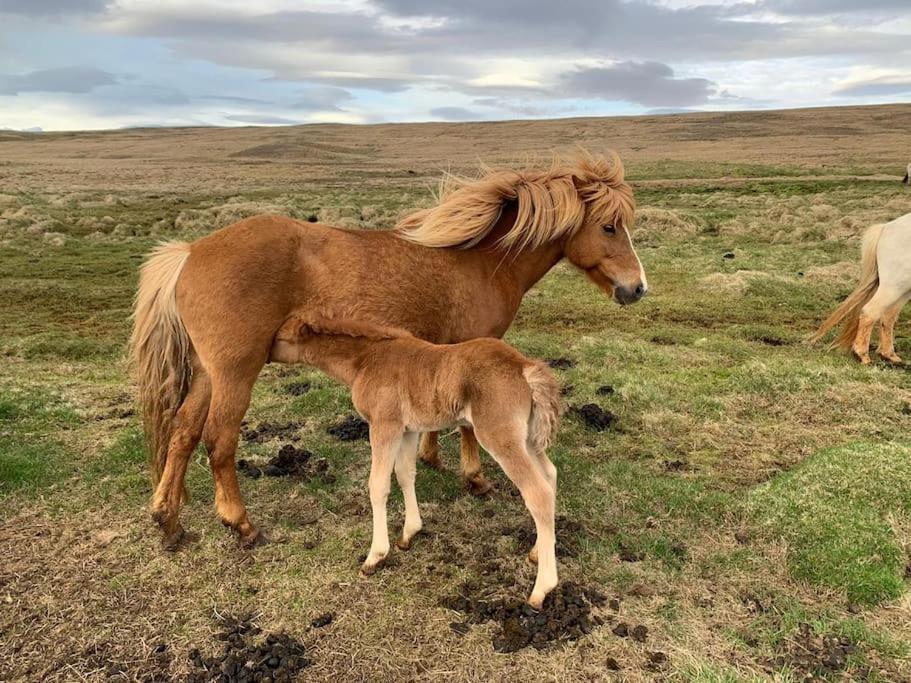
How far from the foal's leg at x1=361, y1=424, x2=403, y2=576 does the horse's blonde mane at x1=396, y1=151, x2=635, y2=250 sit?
163 centimetres

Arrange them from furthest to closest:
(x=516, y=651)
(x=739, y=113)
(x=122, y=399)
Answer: (x=739, y=113) < (x=122, y=399) < (x=516, y=651)

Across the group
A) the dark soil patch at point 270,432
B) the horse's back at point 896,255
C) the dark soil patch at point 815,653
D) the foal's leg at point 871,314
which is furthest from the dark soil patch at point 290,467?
the horse's back at point 896,255

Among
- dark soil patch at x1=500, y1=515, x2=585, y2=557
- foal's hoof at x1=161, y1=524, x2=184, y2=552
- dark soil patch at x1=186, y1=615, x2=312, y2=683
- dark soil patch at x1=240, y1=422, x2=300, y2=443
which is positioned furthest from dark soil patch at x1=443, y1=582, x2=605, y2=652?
dark soil patch at x1=240, y1=422, x2=300, y2=443

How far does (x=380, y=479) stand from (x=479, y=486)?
1.35 meters

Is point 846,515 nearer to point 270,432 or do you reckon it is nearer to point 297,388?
point 270,432

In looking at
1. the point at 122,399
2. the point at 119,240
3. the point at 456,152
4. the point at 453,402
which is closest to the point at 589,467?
the point at 453,402

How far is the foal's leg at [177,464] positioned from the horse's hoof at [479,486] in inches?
87.1

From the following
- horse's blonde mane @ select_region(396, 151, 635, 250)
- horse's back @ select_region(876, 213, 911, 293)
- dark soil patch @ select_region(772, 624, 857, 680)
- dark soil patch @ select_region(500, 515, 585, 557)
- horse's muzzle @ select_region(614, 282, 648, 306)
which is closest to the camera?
dark soil patch @ select_region(772, 624, 857, 680)

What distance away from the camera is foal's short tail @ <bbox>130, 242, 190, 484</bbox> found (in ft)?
15.0

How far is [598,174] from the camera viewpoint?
18.4 feet

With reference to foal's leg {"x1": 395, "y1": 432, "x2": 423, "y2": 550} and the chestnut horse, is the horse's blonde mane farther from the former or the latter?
foal's leg {"x1": 395, "y1": 432, "x2": 423, "y2": 550}

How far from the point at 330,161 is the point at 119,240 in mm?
69193

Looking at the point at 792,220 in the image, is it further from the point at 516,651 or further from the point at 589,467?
the point at 516,651

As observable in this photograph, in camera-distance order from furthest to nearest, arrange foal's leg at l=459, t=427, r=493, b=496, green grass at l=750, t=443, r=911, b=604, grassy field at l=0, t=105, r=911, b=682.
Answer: foal's leg at l=459, t=427, r=493, b=496
green grass at l=750, t=443, r=911, b=604
grassy field at l=0, t=105, r=911, b=682
